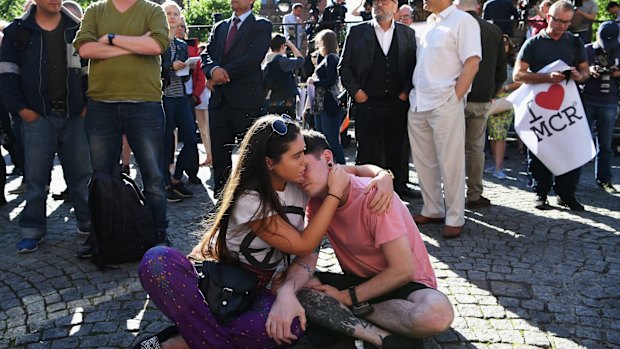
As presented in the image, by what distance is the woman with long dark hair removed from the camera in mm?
2955

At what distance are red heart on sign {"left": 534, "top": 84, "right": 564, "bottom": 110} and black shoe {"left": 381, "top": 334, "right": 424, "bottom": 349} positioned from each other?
3.79m

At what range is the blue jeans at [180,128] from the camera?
666cm

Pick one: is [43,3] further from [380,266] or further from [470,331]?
[470,331]

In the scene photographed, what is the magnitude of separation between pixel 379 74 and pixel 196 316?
354 cm

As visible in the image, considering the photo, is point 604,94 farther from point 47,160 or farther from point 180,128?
point 47,160

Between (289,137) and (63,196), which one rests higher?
(289,137)

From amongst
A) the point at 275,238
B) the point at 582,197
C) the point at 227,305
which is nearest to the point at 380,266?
the point at 275,238

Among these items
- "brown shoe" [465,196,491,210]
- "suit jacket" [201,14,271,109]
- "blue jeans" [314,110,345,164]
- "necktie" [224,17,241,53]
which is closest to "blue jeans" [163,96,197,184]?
"suit jacket" [201,14,271,109]

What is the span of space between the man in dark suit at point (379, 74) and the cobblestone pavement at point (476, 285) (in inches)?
33.5

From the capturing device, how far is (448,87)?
5020mm

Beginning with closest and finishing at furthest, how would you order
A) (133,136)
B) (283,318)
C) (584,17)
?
(283,318) → (133,136) → (584,17)

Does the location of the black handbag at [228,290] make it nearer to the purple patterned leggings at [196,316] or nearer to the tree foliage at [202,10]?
the purple patterned leggings at [196,316]

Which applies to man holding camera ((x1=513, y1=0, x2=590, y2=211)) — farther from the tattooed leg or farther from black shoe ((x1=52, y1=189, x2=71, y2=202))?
black shoe ((x1=52, y1=189, x2=71, y2=202))

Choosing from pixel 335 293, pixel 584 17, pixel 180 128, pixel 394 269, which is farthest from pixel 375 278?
pixel 584 17
